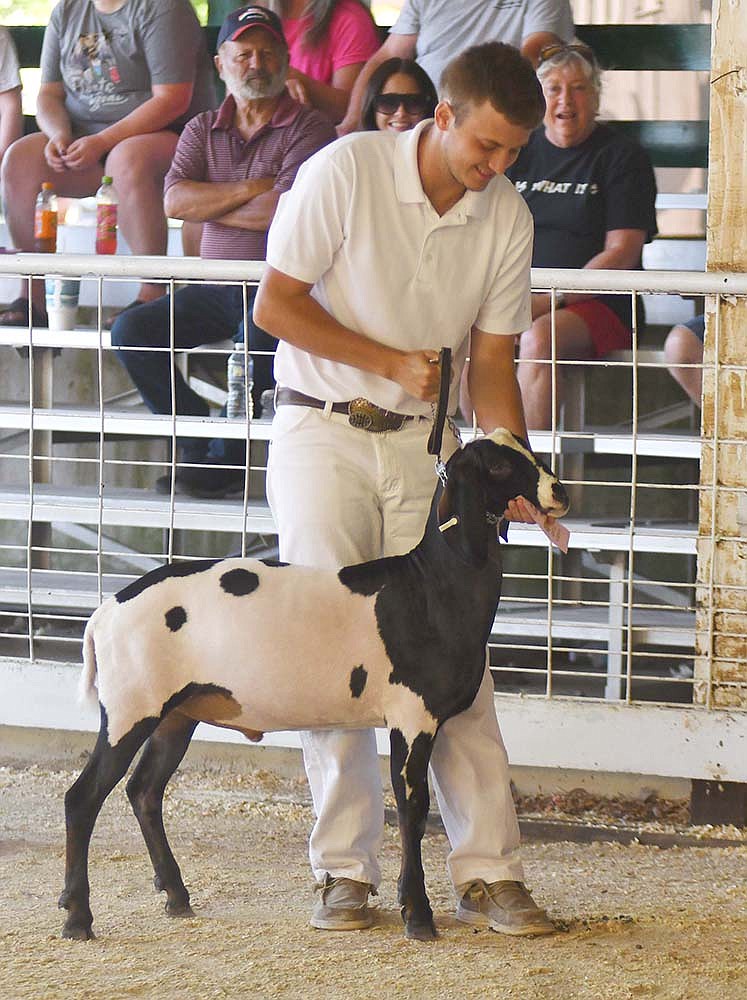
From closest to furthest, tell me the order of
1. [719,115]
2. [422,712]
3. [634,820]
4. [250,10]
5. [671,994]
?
[671,994], [422,712], [719,115], [634,820], [250,10]

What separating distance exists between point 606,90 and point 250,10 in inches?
59.9

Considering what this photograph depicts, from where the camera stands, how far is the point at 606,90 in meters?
5.37

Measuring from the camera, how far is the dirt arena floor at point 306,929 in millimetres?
2475

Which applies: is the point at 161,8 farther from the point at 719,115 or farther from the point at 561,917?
the point at 561,917

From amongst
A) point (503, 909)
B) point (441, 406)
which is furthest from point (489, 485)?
point (503, 909)

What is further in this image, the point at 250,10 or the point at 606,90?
the point at 606,90

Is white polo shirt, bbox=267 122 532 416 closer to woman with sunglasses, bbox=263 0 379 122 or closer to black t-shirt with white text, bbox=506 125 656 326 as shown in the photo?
black t-shirt with white text, bbox=506 125 656 326

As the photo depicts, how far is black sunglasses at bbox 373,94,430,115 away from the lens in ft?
14.9

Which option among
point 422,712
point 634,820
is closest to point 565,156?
point 634,820

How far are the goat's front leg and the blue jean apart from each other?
2116 millimetres

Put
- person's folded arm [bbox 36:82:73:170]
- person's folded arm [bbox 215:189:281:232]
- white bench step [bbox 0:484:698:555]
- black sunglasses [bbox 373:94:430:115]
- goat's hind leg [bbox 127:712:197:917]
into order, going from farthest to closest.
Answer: person's folded arm [bbox 36:82:73:170], person's folded arm [bbox 215:189:281:232], black sunglasses [bbox 373:94:430:115], white bench step [bbox 0:484:698:555], goat's hind leg [bbox 127:712:197:917]

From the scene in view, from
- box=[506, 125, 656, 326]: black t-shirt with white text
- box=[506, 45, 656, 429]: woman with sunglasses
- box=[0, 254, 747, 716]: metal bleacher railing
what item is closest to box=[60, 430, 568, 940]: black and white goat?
box=[0, 254, 747, 716]: metal bleacher railing

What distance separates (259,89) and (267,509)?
1580 millimetres

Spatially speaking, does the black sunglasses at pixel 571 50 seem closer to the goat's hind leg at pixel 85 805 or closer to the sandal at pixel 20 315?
the sandal at pixel 20 315
